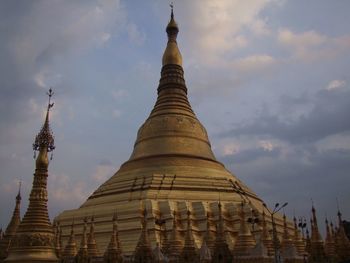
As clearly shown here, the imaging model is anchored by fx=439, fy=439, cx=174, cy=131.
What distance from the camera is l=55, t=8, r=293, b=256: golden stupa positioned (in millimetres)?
31594

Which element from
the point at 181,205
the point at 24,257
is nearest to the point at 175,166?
the point at 181,205

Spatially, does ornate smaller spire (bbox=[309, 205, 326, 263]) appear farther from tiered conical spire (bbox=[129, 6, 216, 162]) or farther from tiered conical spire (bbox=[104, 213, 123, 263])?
tiered conical spire (bbox=[129, 6, 216, 162])

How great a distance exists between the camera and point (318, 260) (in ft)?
83.6

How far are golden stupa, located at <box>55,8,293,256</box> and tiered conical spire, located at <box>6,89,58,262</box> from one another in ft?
22.0

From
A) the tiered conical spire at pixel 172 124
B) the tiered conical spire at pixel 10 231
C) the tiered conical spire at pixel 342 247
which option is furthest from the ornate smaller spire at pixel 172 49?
the tiered conical spire at pixel 342 247

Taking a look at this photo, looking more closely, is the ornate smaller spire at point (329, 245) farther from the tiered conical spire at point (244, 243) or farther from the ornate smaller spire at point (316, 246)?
the tiered conical spire at point (244, 243)

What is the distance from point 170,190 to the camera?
35.3m

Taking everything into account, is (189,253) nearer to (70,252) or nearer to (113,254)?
(113,254)

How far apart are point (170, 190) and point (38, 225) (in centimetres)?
1422

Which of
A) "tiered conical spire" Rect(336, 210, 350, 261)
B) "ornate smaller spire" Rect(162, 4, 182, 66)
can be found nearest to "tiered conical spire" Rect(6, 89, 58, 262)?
"tiered conical spire" Rect(336, 210, 350, 261)

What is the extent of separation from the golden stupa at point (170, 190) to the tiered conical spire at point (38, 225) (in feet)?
22.0

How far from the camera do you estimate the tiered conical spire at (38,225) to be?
21.8 meters

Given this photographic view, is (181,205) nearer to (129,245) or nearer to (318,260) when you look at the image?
(129,245)

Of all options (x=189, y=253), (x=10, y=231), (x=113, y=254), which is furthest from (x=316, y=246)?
(x=10, y=231)
